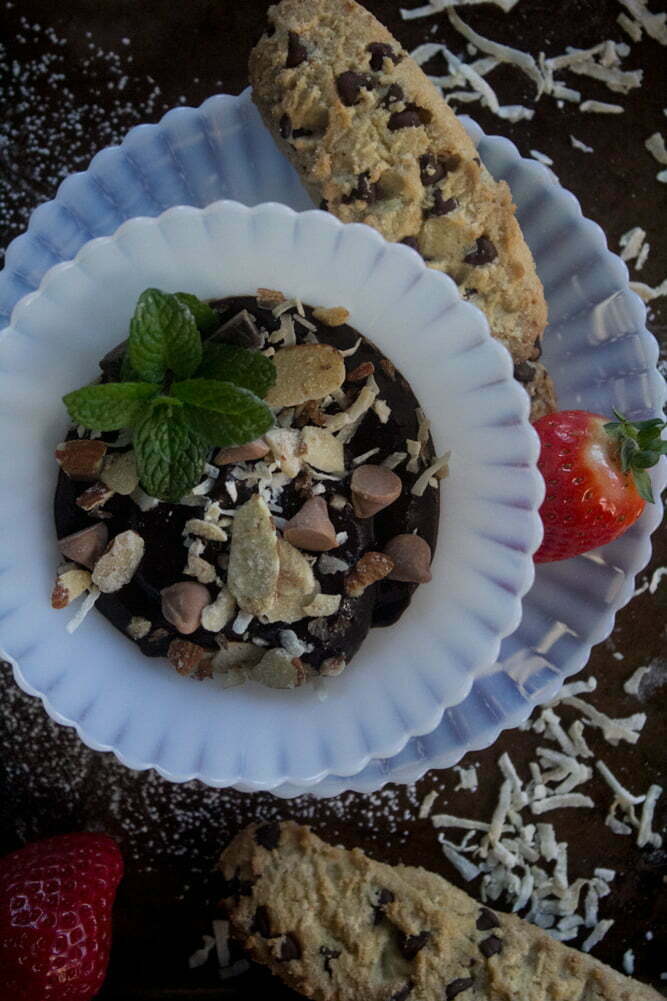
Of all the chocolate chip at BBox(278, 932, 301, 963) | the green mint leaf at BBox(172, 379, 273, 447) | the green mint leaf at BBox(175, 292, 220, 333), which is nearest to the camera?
the green mint leaf at BBox(172, 379, 273, 447)

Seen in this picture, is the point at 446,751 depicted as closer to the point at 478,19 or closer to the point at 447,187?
the point at 447,187

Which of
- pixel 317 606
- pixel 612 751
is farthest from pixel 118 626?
pixel 612 751

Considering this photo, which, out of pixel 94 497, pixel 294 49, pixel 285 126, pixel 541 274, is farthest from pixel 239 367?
pixel 541 274

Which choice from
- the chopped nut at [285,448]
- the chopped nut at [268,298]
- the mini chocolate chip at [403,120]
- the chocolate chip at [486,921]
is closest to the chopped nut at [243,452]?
the chopped nut at [285,448]

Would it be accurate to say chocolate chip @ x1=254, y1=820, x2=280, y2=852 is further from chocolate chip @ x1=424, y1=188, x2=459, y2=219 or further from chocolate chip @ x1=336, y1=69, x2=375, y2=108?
chocolate chip @ x1=336, y1=69, x2=375, y2=108

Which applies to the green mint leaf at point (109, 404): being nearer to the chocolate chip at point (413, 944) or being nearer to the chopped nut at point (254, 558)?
the chopped nut at point (254, 558)

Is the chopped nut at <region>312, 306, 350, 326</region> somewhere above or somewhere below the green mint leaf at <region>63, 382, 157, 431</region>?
below

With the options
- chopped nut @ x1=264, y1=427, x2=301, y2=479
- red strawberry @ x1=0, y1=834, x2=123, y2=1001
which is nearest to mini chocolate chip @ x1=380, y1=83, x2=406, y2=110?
chopped nut @ x1=264, y1=427, x2=301, y2=479
